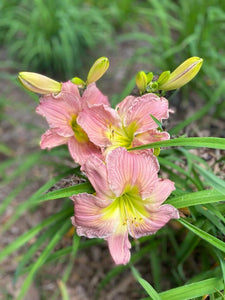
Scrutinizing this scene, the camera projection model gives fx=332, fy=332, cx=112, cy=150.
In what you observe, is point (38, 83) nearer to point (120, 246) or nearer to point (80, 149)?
point (80, 149)

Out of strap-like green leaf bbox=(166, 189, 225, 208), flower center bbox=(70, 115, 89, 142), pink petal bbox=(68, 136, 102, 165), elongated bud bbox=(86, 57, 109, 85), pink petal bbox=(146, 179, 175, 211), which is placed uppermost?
elongated bud bbox=(86, 57, 109, 85)

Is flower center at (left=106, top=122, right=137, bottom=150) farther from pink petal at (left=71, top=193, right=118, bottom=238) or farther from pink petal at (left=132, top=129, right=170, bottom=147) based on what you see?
pink petal at (left=71, top=193, right=118, bottom=238)

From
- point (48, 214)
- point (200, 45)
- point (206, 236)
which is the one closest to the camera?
point (206, 236)

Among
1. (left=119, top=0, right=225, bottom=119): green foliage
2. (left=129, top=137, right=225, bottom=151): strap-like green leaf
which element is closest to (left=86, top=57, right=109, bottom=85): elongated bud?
(left=129, top=137, right=225, bottom=151): strap-like green leaf

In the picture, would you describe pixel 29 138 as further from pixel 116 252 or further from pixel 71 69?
pixel 116 252

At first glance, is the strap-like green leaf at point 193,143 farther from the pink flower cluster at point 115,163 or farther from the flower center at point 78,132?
the flower center at point 78,132

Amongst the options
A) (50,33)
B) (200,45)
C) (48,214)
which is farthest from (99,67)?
(50,33)

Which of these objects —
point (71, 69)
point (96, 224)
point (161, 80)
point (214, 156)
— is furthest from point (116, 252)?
point (71, 69)
